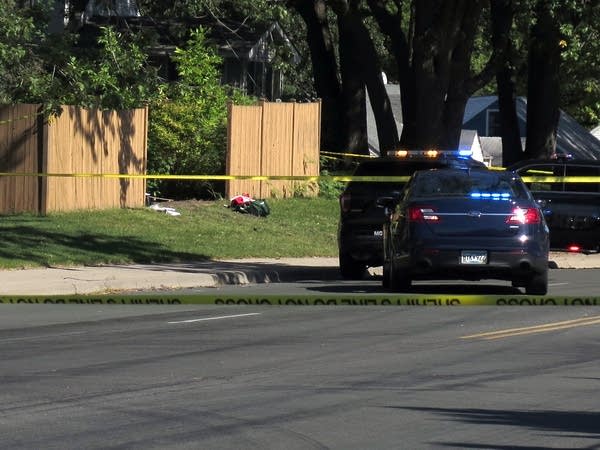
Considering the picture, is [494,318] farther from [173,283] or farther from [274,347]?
[173,283]

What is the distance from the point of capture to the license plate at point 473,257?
51.4 ft

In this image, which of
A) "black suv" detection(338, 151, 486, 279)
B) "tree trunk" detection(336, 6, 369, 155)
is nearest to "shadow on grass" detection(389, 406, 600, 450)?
"black suv" detection(338, 151, 486, 279)

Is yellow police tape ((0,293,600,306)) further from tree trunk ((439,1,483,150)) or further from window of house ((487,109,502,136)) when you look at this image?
window of house ((487,109,502,136))

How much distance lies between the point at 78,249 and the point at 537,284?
7.48m

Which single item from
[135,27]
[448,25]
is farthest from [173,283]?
[135,27]

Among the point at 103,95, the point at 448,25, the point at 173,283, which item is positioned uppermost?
the point at 448,25

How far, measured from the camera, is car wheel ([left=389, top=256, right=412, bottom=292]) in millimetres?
16281

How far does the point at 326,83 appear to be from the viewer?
3828 cm

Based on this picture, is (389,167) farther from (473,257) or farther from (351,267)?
(473,257)

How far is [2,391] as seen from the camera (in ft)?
31.0

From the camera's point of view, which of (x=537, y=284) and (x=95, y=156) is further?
(x=95, y=156)

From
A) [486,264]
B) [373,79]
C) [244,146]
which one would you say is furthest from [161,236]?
[373,79]

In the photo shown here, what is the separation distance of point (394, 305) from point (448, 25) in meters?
15.4

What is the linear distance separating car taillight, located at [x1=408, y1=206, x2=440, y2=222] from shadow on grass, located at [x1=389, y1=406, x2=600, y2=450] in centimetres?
719
